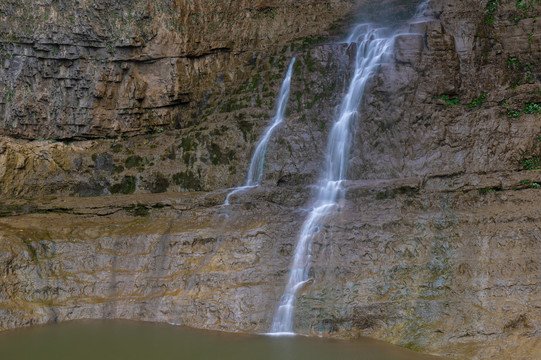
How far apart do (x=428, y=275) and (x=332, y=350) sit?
9.81ft

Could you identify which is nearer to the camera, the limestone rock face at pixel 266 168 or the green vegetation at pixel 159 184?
the limestone rock face at pixel 266 168

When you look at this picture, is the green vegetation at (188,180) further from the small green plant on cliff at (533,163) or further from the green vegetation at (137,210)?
the small green plant on cliff at (533,163)

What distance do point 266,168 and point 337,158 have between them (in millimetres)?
2475

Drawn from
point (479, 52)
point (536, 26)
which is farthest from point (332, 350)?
point (536, 26)

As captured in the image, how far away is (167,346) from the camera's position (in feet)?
38.7

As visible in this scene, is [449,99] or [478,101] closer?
[478,101]

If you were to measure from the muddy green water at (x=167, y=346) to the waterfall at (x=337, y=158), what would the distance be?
998 mm

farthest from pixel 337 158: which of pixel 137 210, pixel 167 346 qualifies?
pixel 167 346

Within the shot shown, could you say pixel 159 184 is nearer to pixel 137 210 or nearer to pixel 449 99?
pixel 137 210

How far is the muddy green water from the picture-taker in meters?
11.1

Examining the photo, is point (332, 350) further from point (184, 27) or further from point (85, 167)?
point (184, 27)

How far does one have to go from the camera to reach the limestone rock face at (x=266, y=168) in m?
12.3

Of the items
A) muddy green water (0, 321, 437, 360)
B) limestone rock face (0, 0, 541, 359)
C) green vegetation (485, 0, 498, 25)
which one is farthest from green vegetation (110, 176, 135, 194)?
green vegetation (485, 0, 498, 25)

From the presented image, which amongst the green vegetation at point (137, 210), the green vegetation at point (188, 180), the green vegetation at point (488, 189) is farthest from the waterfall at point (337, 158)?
the green vegetation at point (137, 210)
